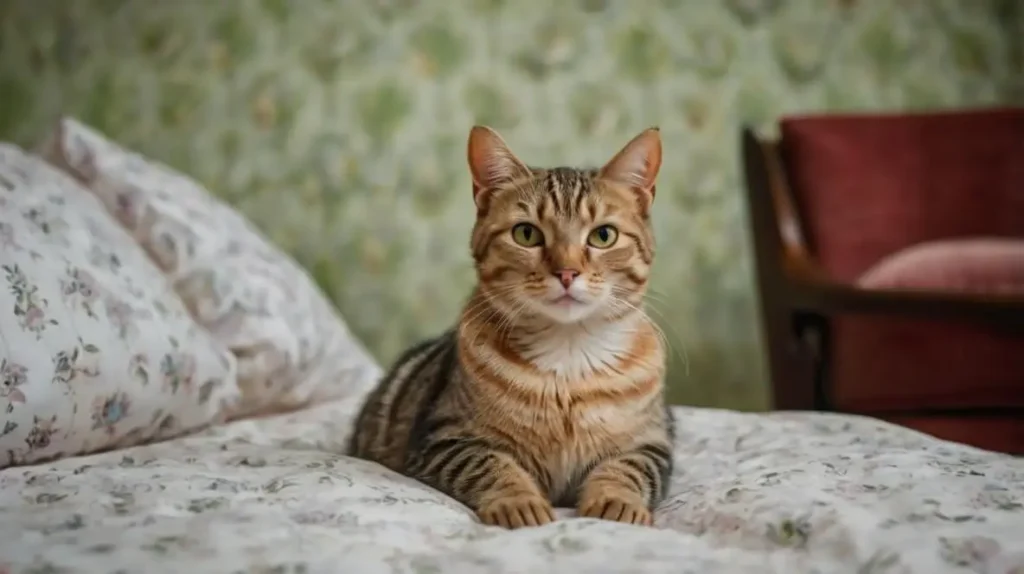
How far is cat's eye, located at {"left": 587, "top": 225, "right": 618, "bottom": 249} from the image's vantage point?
1.14 meters

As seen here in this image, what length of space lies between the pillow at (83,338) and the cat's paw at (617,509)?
2.08 feet

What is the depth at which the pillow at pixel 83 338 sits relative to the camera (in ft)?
3.60

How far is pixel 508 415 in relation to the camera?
43.3 inches

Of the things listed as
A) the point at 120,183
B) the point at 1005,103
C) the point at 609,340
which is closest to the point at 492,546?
the point at 609,340

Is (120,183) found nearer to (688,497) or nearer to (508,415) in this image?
(508,415)

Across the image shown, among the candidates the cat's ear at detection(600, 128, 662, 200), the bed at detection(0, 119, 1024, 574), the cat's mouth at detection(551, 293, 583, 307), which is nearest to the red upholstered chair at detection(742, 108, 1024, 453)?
the bed at detection(0, 119, 1024, 574)

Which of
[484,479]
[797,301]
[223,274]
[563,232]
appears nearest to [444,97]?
[223,274]

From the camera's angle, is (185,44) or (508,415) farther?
(185,44)

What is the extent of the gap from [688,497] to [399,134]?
1400mm

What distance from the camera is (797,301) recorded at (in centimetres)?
182

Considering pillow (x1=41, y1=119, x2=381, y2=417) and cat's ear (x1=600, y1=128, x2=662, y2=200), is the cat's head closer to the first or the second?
cat's ear (x1=600, y1=128, x2=662, y2=200)

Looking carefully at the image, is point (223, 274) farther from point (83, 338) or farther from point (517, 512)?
point (517, 512)

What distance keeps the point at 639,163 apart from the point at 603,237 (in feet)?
0.40

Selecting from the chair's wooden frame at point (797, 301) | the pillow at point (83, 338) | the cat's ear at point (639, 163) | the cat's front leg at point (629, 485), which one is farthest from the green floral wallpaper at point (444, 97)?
the cat's front leg at point (629, 485)
